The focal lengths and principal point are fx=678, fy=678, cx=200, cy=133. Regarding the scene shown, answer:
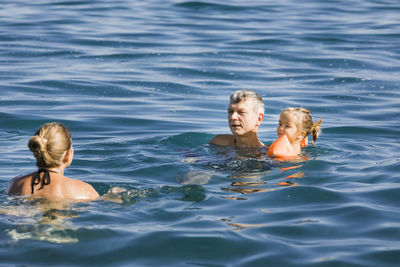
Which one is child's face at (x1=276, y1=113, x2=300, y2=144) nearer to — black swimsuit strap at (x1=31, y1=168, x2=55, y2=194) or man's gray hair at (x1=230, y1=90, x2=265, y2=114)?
man's gray hair at (x1=230, y1=90, x2=265, y2=114)

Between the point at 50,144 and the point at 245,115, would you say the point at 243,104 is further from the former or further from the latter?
the point at 50,144

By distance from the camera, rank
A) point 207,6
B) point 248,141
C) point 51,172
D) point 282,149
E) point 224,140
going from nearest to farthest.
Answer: point 51,172
point 282,149
point 248,141
point 224,140
point 207,6

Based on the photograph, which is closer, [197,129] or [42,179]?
[42,179]

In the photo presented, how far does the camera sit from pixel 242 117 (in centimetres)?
923

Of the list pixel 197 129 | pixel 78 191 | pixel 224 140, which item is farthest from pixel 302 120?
pixel 78 191

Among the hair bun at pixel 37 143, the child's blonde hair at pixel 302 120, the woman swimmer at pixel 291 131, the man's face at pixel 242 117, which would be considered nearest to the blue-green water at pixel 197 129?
the woman swimmer at pixel 291 131

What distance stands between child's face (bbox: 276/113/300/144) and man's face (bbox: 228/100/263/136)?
19.6 inches

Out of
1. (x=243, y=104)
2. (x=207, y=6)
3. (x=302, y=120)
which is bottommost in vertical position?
(x=302, y=120)

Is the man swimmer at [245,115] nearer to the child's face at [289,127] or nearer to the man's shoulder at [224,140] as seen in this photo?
the man's shoulder at [224,140]

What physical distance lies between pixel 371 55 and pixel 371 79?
270 centimetres

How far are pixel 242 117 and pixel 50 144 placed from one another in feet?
11.7

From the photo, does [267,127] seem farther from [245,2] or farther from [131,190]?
Answer: [245,2]

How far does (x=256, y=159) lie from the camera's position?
885 cm

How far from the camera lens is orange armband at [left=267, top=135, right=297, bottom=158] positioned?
28.6ft
